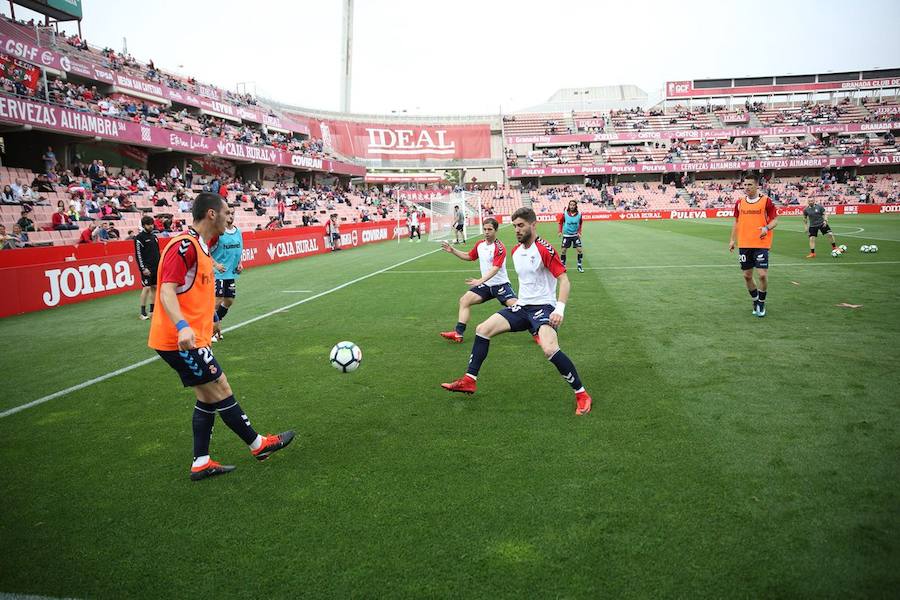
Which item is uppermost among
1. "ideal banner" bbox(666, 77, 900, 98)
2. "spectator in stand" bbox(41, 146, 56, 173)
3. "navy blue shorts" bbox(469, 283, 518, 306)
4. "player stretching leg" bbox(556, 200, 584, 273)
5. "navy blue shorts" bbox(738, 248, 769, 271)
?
"ideal banner" bbox(666, 77, 900, 98)

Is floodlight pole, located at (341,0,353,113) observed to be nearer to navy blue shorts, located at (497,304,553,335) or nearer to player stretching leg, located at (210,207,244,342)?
player stretching leg, located at (210,207,244,342)

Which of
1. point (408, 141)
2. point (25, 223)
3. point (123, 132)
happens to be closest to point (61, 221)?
point (25, 223)

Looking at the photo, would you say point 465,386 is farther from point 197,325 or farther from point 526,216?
point 197,325

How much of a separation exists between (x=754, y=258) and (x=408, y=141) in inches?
2612

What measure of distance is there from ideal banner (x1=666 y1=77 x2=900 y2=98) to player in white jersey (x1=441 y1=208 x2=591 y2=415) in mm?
83909

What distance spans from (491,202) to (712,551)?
6298 cm

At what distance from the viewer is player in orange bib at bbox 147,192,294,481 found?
12.2 ft

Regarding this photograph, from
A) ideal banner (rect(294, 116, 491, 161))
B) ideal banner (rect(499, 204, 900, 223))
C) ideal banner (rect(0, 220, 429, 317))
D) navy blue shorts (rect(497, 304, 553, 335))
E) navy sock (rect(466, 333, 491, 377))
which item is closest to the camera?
navy blue shorts (rect(497, 304, 553, 335))

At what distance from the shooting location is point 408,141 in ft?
234

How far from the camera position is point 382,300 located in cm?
1204

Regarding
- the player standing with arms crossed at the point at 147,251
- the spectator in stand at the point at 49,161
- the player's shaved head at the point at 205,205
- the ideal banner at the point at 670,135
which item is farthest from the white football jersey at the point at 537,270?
the ideal banner at the point at 670,135

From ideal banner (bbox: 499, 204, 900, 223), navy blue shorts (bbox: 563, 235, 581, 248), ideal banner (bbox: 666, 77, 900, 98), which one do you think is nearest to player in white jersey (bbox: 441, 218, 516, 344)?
navy blue shorts (bbox: 563, 235, 581, 248)

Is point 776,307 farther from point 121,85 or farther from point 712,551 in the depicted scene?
point 121,85

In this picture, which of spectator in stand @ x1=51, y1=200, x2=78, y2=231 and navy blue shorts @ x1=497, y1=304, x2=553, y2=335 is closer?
navy blue shorts @ x1=497, y1=304, x2=553, y2=335
